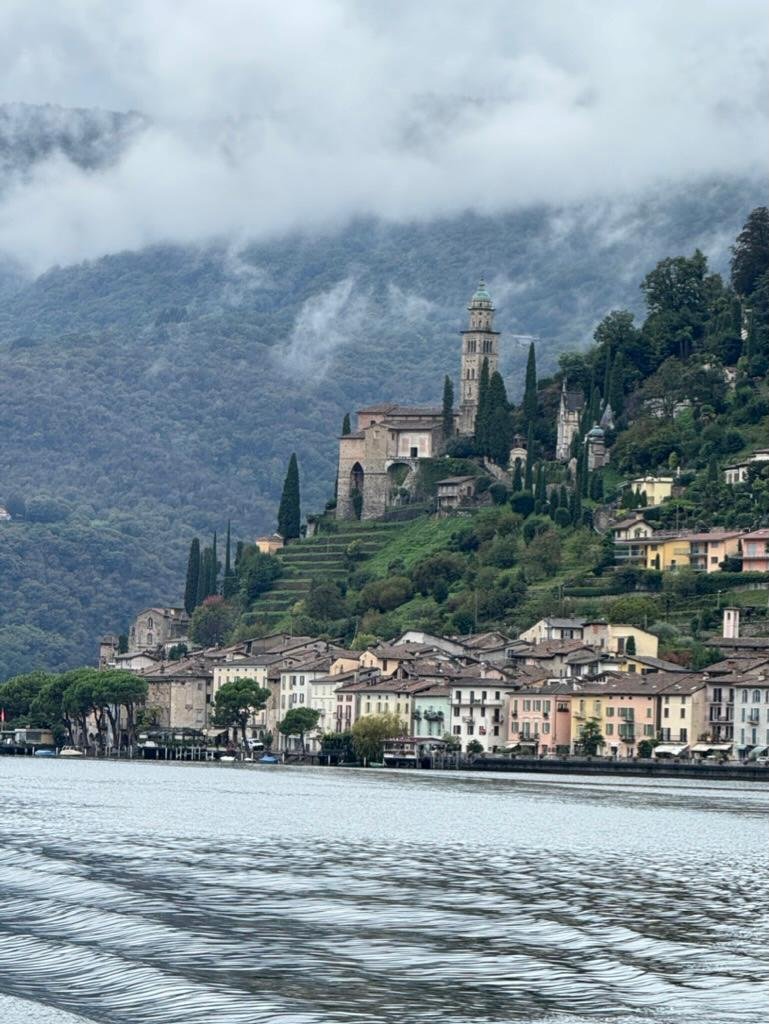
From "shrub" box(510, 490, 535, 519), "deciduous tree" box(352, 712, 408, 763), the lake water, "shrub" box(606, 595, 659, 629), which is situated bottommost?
the lake water

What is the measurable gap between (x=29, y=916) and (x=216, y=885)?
7668 mm

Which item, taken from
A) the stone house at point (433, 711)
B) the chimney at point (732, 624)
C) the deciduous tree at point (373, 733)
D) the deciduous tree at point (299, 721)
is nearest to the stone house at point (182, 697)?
the deciduous tree at point (299, 721)

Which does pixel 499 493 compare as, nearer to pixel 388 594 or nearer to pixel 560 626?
pixel 388 594

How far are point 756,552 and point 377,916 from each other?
114m

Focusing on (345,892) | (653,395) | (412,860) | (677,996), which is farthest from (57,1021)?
(653,395)

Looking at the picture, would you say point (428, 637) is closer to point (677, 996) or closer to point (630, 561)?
point (630, 561)

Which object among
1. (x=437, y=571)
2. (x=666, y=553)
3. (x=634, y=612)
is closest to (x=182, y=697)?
(x=437, y=571)

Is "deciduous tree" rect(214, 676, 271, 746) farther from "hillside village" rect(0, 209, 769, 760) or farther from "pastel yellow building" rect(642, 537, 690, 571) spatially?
"pastel yellow building" rect(642, 537, 690, 571)

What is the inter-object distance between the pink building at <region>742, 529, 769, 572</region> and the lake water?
71.9 metres

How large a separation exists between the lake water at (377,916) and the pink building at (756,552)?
71.9m

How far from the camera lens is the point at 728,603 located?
536 feet

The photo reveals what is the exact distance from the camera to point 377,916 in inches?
2153

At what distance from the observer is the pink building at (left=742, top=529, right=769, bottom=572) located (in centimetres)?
16512

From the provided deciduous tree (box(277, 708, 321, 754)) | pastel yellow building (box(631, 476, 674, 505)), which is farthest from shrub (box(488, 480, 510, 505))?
deciduous tree (box(277, 708, 321, 754))
